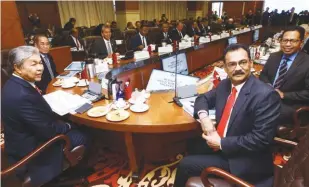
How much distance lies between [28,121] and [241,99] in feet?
4.94

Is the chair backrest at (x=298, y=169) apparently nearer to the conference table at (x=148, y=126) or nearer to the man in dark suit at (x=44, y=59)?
the conference table at (x=148, y=126)

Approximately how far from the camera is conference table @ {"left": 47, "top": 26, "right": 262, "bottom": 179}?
1664 millimetres

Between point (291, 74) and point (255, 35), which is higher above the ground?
point (291, 74)

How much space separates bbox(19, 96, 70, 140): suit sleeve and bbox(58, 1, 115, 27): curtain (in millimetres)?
8886

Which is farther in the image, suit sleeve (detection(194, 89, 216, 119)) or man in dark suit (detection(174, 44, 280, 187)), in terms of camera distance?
suit sleeve (detection(194, 89, 216, 119))

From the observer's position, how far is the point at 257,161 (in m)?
1.38

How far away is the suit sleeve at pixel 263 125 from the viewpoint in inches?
51.6

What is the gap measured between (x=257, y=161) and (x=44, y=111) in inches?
61.2

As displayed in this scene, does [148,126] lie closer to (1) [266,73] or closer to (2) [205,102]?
(2) [205,102]

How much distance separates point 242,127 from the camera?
4.64 feet

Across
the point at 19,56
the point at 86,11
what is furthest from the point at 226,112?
the point at 86,11

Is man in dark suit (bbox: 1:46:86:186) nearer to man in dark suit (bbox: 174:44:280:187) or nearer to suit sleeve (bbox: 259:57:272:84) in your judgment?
man in dark suit (bbox: 174:44:280:187)

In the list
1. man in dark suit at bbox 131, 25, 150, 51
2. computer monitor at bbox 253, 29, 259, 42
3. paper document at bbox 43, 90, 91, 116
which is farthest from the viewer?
computer monitor at bbox 253, 29, 259, 42

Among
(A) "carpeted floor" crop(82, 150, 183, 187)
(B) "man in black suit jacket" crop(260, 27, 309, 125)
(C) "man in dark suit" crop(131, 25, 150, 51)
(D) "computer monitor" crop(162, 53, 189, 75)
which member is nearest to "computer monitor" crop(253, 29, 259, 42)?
(C) "man in dark suit" crop(131, 25, 150, 51)
